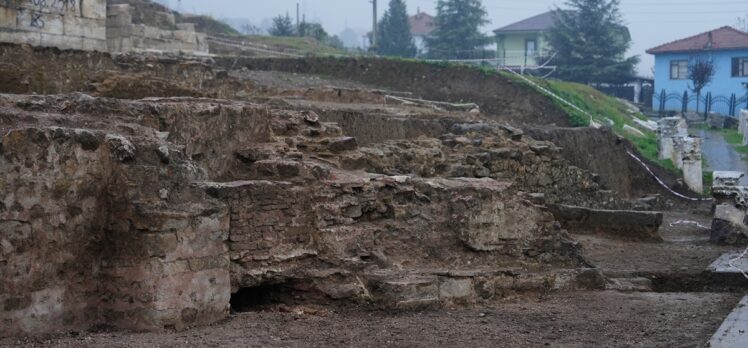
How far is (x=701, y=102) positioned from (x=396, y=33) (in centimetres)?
1608

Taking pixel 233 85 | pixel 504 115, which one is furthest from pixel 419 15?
pixel 233 85

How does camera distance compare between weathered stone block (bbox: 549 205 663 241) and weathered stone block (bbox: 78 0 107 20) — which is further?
weathered stone block (bbox: 78 0 107 20)

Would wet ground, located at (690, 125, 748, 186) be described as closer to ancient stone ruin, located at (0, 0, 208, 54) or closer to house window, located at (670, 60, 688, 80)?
house window, located at (670, 60, 688, 80)

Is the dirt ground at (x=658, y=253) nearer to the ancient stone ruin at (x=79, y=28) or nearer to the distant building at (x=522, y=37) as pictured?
the ancient stone ruin at (x=79, y=28)

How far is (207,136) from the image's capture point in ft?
29.3

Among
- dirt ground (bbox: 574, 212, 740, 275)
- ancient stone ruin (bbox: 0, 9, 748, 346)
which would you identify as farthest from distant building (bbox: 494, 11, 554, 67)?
ancient stone ruin (bbox: 0, 9, 748, 346)

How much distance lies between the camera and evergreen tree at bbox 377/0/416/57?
51.4m

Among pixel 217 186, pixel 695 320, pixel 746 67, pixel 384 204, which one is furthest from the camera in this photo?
pixel 746 67

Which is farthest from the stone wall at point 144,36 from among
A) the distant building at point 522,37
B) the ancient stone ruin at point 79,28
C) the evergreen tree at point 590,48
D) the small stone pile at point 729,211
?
the distant building at point 522,37

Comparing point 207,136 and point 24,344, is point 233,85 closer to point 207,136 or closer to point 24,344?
point 207,136

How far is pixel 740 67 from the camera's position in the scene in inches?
1689

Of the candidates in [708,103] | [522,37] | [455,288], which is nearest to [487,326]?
[455,288]

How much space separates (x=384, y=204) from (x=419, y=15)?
2478 inches

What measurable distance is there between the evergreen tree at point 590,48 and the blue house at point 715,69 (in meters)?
1.33
